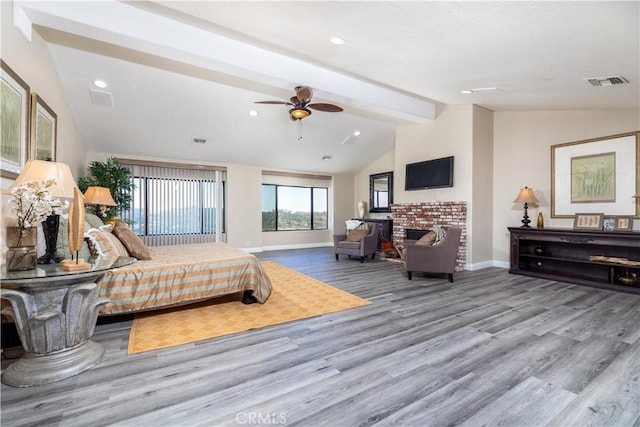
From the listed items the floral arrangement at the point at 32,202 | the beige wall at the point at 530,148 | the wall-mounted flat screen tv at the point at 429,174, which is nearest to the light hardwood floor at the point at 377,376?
Answer: the floral arrangement at the point at 32,202

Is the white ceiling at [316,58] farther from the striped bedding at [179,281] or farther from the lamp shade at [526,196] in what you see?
the striped bedding at [179,281]

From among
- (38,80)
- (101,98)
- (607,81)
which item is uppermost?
(101,98)

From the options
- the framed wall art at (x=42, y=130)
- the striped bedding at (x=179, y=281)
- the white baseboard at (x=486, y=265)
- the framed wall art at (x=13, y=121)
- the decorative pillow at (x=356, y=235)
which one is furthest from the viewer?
the decorative pillow at (x=356, y=235)

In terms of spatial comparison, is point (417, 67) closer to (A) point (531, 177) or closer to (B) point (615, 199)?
(A) point (531, 177)

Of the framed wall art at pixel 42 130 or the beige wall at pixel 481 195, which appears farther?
the beige wall at pixel 481 195

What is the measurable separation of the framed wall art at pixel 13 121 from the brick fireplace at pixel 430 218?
5992 millimetres

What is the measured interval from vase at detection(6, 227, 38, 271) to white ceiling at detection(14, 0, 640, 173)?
6.72 feet

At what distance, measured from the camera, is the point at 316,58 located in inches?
150

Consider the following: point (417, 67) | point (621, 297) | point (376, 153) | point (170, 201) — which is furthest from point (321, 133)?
point (621, 297)

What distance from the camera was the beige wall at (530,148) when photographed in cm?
464

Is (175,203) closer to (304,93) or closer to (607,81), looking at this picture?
(304,93)

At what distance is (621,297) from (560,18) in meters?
3.53

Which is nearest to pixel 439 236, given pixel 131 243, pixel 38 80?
pixel 131 243

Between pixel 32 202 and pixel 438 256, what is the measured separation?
180 inches
